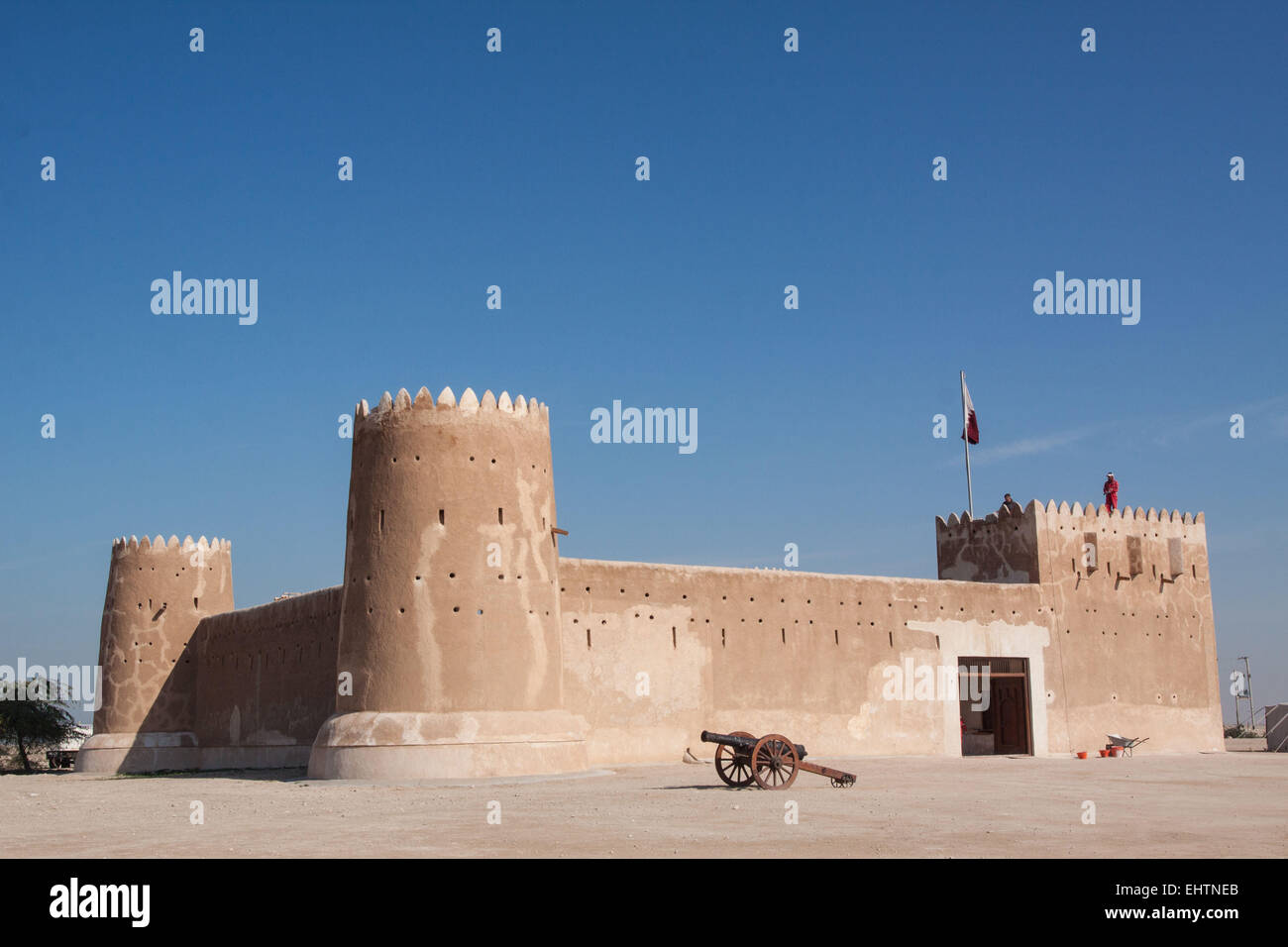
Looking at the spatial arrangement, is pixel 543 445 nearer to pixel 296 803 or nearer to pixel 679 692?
pixel 679 692

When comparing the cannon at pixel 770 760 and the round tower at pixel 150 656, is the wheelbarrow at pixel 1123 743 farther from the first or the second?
the round tower at pixel 150 656

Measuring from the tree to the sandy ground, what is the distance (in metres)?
19.4

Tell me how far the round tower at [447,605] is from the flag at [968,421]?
14.3 meters

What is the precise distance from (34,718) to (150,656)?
11.2 meters

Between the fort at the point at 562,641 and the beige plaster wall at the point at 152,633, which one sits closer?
the fort at the point at 562,641

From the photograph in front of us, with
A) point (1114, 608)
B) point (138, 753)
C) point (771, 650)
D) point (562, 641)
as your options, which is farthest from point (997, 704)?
point (138, 753)

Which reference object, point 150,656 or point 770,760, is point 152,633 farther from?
point 770,760

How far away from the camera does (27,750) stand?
130 feet

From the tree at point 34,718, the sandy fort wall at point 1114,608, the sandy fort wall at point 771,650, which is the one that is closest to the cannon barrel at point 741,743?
the sandy fort wall at point 771,650

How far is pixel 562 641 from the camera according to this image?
2219 cm

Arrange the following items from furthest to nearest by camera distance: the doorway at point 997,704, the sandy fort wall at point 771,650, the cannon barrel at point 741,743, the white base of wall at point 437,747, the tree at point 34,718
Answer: the tree at point 34,718 < the doorway at point 997,704 < the sandy fort wall at point 771,650 < the white base of wall at point 437,747 < the cannon barrel at point 741,743

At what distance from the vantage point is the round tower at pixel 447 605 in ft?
61.2

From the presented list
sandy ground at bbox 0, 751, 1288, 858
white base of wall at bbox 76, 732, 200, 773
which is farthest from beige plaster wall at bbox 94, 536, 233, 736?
sandy ground at bbox 0, 751, 1288, 858
